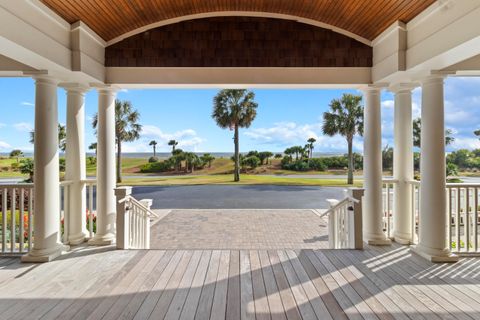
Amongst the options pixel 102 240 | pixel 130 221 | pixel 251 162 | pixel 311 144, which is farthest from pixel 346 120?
pixel 102 240

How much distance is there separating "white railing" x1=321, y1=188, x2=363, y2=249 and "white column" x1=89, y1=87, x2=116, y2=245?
3568 mm

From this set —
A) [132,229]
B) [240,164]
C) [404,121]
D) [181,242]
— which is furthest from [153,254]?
[240,164]

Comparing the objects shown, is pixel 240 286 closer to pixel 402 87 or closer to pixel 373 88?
pixel 373 88

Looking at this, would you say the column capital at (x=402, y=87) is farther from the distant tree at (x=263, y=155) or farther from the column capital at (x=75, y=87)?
the distant tree at (x=263, y=155)

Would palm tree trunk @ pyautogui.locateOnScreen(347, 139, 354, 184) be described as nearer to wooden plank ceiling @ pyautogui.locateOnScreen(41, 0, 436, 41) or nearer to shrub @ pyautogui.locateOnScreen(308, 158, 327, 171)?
shrub @ pyautogui.locateOnScreen(308, 158, 327, 171)

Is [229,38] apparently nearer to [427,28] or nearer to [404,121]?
[427,28]

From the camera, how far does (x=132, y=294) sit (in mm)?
2715

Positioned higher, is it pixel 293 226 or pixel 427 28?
pixel 427 28

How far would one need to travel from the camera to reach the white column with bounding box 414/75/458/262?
12.2 ft

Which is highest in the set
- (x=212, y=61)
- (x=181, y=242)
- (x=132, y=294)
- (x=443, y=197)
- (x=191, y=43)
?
(x=191, y=43)

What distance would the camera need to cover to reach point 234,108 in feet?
60.6

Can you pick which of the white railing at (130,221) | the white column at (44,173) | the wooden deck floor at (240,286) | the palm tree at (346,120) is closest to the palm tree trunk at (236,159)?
the palm tree at (346,120)

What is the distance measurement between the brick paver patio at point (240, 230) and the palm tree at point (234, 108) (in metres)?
9.52

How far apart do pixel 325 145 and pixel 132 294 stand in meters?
18.6
